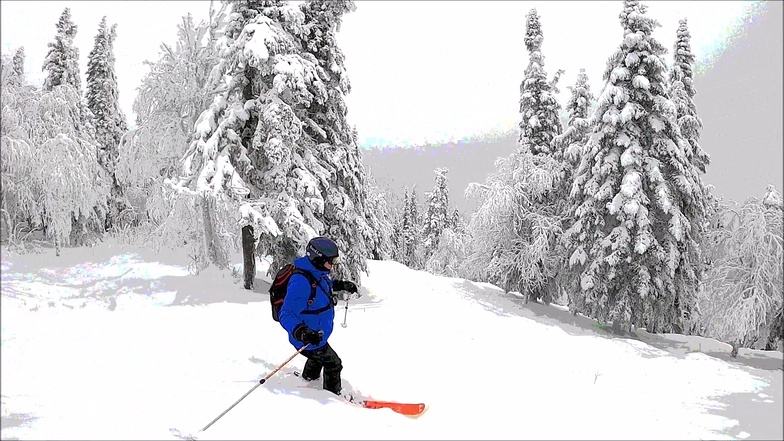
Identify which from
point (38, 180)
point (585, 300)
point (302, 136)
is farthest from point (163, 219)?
point (585, 300)

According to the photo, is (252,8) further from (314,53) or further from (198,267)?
(198,267)

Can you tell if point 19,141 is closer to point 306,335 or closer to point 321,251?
point 321,251

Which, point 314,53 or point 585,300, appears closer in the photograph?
point 314,53

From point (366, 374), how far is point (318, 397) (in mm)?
2088

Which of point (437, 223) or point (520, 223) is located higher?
point (437, 223)

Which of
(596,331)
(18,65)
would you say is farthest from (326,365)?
(596,331)

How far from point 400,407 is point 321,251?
7.03 feet

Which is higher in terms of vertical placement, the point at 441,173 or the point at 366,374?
the point at 441,173

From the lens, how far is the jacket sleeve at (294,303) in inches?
216

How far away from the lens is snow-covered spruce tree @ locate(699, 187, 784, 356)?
18094 mm

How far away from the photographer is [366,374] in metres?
7.45

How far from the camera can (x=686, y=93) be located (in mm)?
24719

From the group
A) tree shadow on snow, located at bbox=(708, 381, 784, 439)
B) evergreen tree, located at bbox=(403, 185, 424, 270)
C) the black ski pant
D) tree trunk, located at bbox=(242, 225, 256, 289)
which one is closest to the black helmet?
the black ski pant

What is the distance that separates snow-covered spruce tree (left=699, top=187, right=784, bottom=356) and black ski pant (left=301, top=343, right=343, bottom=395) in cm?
1844
